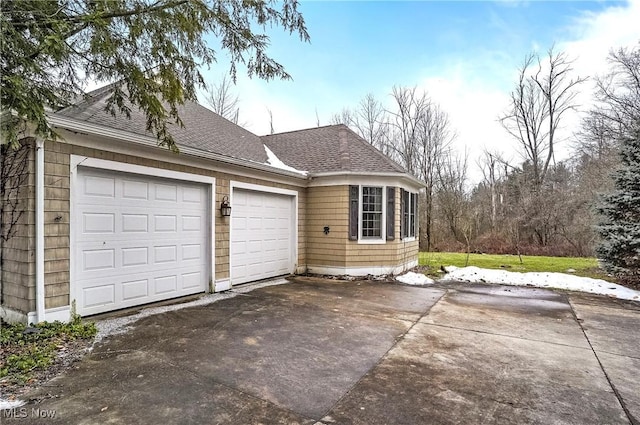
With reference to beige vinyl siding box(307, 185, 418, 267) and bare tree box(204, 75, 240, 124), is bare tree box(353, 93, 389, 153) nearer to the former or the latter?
bare tree box(204, 75, 240, 124)

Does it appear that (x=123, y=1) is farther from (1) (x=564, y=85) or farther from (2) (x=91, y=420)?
(1) (x=564, y=85)

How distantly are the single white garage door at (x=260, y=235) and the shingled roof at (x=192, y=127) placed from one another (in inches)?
43.0

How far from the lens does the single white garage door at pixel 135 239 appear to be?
4.79 m

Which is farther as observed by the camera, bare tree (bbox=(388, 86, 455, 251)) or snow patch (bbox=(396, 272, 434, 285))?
bare tree (bbox=(388, 86, 455, 251))

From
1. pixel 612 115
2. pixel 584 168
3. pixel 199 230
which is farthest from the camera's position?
pixel 584 168

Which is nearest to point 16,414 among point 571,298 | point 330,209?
point 330,209

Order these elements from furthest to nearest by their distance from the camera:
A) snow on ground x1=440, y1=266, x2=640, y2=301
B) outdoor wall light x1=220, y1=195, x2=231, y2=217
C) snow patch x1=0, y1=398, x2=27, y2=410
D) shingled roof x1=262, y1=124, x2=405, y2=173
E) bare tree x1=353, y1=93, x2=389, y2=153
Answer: bare tree x1=353, y1=93, x2=389, y2=153 → shingled roof x1=262, y1=124, x2=405, y2=173 → snow on ground x1=440, y1=266, x2=640, y2=301 → outdoor wall light x1=220, y1=195, x2=231, y2=217 → snow patch x1=0, y1=398, x2=27, y2=410

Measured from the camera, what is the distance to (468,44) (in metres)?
9.33

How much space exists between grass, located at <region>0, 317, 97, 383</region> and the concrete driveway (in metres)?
0.39

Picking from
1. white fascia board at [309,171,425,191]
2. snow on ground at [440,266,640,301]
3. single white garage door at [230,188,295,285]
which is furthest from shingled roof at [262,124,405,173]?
snow on ground at [440,266,640,301]

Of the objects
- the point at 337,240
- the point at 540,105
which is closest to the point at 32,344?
the point at 337,240

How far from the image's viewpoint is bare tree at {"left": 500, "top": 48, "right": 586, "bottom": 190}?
18.6m

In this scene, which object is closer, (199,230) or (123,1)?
(123,1)

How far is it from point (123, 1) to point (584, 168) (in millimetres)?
19279
